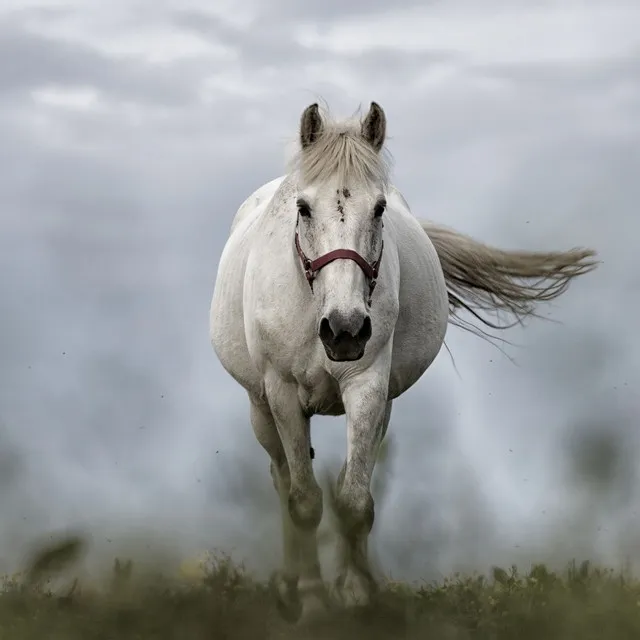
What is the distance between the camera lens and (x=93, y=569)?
8.16 m

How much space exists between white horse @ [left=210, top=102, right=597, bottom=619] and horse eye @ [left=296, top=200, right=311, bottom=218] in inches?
0.9

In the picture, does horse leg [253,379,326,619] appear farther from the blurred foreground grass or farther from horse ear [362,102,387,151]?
horse ear [362,102,387,151]

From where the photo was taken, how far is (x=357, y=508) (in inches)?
299

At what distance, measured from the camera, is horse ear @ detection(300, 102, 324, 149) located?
24.7ft

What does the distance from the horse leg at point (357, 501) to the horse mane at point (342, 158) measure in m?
1.18

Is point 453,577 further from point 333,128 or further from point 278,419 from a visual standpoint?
point 333,128

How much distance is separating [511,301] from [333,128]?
3710 mm

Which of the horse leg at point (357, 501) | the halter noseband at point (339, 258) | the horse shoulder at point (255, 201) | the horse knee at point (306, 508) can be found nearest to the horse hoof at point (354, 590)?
the horse leg at point (357, 501)

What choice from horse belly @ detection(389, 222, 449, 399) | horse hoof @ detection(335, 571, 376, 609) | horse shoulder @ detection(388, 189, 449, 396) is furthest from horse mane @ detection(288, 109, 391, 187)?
horse hoof @ detection(335, 571, 376, 609)

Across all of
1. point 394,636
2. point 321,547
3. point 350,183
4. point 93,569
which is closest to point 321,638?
point 394,636

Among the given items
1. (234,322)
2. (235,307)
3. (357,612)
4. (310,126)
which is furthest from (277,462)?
(310,126)

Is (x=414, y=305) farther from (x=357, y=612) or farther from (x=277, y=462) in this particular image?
(x=357, y=612)

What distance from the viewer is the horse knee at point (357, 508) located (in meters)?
7.52

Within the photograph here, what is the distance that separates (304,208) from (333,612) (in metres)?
2.11
